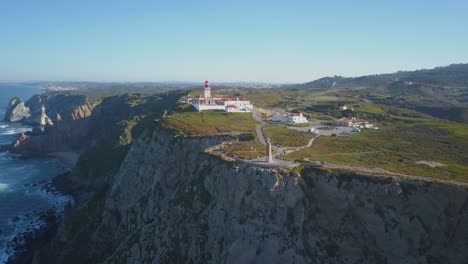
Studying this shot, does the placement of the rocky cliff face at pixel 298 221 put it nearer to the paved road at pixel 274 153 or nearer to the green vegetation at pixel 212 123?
the paved road at pixel 274 153

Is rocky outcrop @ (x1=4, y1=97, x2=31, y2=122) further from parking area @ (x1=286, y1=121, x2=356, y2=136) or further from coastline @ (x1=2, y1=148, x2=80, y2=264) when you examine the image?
parking area @ (x1=286, y1=121, x2=356, y2=136)

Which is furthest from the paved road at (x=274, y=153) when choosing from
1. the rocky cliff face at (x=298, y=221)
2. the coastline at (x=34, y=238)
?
the coastline at (x=34, y=238)

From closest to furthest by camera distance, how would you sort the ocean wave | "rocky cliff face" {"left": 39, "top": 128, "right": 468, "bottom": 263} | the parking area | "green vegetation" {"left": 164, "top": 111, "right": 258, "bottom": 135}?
"rocky cliff face" {"left": 39, "top": 128, "right": 468, "bottom": 263} < "green vegetation" {"left": 164, "top": 111, "right": 258, "bottom": 135} < the parking area < the ocean wave

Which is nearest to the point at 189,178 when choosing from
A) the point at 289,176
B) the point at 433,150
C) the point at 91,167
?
the point at 289,176

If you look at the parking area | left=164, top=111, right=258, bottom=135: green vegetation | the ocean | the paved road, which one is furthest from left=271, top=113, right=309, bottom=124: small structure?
the ocean

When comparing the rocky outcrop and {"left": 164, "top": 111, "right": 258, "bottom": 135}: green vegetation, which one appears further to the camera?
the rocky outcrop

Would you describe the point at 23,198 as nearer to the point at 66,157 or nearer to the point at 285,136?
the point at 66,157
